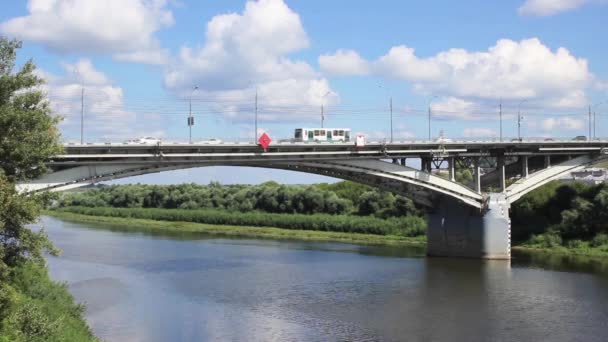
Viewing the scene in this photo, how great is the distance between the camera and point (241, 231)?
Result: 71812 millimetres

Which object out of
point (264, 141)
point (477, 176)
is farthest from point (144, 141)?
point (477, 176)

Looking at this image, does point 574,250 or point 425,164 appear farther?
point 574,250

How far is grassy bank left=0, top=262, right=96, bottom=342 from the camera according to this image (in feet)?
57.1

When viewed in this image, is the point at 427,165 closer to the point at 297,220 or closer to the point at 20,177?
the point at 297,220

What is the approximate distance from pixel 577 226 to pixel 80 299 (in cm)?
3853

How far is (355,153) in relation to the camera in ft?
149

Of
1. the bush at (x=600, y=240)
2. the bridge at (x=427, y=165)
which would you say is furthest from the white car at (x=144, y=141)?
the bush at (x=600, y=240)

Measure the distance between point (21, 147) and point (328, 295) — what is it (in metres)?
20.2

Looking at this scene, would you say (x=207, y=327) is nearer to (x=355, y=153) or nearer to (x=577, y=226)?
(x=355, y=153)

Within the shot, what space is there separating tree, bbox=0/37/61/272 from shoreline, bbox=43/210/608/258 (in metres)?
36.0

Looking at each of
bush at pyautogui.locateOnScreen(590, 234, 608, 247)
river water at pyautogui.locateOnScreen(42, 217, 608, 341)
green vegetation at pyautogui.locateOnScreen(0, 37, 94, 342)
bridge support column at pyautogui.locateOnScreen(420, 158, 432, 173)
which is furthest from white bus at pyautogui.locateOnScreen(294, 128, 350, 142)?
green vegetation at pyautogui.locateOnScreen(0, 37, 94, 342)

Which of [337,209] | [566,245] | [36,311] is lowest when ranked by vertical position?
[566,245]

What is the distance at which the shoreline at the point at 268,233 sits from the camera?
55594 mm

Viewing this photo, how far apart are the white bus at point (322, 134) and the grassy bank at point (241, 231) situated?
17002 millimetres
